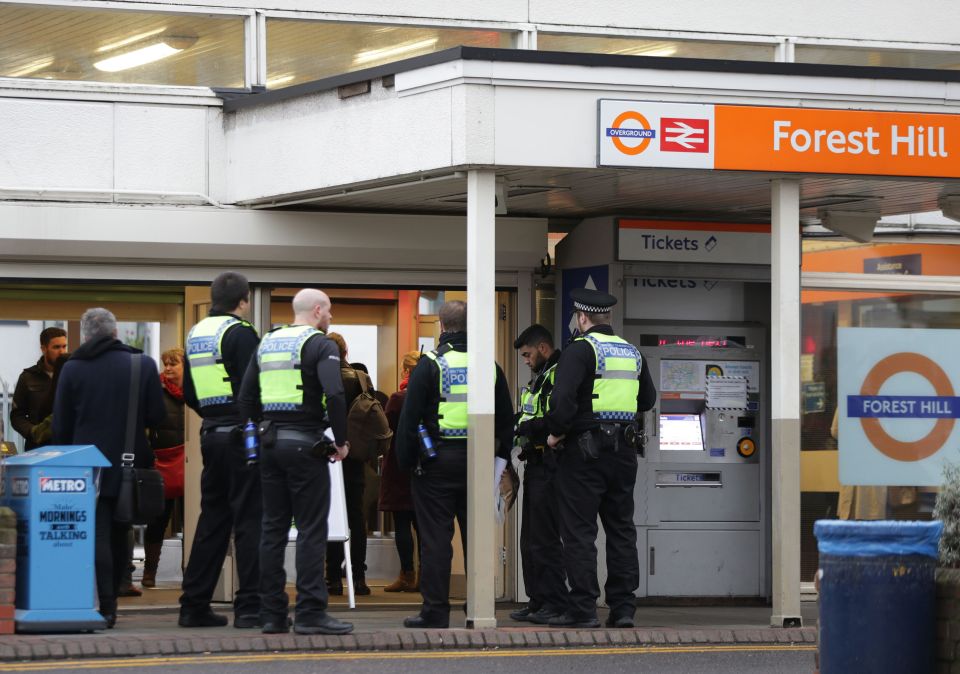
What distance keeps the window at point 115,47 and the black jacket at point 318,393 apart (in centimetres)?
339

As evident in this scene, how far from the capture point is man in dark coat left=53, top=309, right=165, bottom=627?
32.2ft

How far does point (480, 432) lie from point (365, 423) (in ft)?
8.93

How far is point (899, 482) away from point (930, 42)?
353cm

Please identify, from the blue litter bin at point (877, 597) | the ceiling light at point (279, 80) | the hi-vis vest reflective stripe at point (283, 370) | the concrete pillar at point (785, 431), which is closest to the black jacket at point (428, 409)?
the hi-vis vest reflective stripe at point (283, 370)

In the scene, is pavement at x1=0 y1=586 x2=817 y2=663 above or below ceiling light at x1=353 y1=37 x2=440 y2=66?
below

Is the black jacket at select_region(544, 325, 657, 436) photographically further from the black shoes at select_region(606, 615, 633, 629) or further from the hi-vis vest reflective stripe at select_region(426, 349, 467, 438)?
the black shoes at select_region(606, 615, 633, 629)

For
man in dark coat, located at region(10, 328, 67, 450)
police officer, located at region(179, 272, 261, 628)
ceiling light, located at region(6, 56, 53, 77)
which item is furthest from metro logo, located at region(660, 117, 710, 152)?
man in dark coat, located at region(10, 328, 67, 450)

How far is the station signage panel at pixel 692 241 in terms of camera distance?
39.6 feet

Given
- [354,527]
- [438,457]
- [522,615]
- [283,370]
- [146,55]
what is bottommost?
[522,615]

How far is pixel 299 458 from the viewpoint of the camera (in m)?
9.30

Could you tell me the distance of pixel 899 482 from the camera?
1284 cm

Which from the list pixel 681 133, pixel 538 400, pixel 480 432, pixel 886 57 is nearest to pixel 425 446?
pixel 480 432

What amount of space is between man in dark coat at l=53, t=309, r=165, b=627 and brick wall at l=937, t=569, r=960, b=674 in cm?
486

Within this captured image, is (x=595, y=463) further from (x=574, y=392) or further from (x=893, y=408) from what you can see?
(x=893, y=408)
